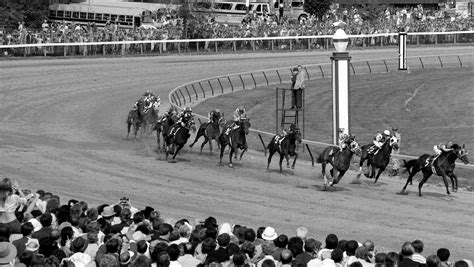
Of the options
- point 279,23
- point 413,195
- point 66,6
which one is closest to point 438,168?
point 413,195

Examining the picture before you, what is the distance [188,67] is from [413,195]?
2162cm

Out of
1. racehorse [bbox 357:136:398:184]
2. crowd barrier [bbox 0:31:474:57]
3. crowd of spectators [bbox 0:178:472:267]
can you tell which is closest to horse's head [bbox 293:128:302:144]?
racehorse [bbox 357:136:398:184]

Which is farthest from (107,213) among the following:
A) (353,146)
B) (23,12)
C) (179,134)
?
(23,12)

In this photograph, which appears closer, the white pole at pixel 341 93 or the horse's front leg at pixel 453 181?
the horse's front leg at pixel 453 181

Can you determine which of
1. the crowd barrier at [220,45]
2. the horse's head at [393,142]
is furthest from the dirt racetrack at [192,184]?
the crowd barrier at [220,45]

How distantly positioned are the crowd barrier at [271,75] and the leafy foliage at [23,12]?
1161 cm

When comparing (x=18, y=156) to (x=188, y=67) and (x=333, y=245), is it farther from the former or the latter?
(x=188, y=67)

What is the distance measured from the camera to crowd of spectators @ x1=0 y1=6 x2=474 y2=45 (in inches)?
1593

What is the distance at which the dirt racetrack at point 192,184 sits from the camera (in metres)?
15.8

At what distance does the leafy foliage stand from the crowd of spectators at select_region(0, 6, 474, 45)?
1262 millimetres

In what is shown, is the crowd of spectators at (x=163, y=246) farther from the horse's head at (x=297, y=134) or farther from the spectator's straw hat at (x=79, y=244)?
the horse's head at (x=297, y=134)

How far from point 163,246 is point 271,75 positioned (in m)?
28.9

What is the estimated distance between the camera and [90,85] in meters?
34.7

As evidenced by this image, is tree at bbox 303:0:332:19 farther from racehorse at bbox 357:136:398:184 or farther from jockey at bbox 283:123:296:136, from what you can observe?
racehorse at bbox 357:136:398:184
